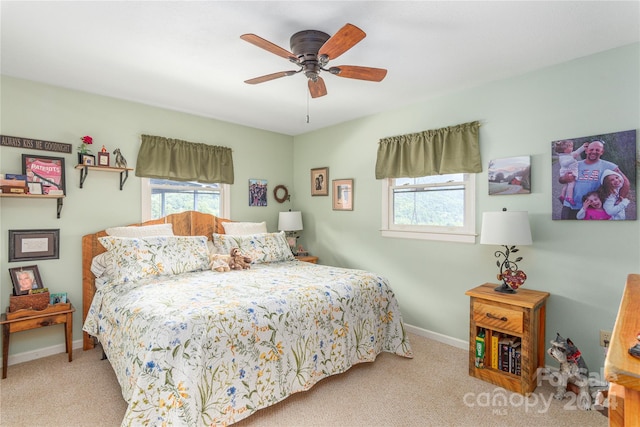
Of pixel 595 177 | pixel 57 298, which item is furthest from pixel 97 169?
pixel 595 177

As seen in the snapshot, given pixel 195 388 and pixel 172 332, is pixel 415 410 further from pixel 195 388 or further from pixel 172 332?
pixel 172 332

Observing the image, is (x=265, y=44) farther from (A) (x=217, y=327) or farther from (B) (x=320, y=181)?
(B) (x=320, y=181)

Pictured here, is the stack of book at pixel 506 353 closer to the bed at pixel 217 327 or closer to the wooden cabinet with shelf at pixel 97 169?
the bed at pixel 217 327

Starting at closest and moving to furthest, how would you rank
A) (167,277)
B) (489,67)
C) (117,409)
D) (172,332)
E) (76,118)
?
1. (172,332)
2. (117,409)
3. (489,67)
4. (167,277)
5. (76,118)

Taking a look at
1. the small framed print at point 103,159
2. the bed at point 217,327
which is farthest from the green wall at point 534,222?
the small framed print at point 103,159

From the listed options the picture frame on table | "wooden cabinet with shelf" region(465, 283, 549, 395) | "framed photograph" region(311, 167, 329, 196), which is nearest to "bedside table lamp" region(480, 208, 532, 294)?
"wooden cabinet with shelf" region(465, 283, 549, 395)

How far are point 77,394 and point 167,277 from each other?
990 millimetres

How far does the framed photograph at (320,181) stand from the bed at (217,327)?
53.9 inches

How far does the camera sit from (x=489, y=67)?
266 cm

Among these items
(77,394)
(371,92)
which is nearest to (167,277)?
(77,394)

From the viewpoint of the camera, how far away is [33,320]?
2.67 meters

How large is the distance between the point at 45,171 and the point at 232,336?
2.47m

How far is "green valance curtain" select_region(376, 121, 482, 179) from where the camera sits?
3078mm

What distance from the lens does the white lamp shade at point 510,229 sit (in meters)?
2.45
